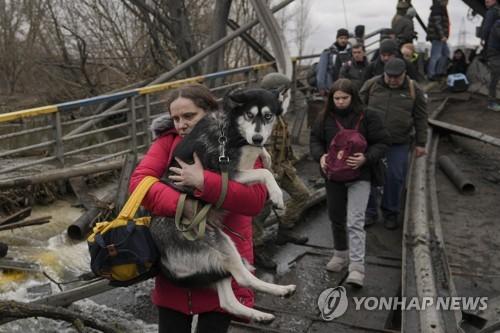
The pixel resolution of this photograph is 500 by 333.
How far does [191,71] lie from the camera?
1412 cm

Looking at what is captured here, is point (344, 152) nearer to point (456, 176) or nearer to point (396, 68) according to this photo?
point (396, 68)

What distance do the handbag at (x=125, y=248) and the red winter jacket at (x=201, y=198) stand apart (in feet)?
0.32

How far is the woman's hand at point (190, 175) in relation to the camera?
2.40 m

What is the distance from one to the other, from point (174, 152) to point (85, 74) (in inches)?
574

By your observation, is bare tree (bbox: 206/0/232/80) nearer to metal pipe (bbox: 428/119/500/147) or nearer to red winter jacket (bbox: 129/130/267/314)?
metal pipe (bbox: 428/119/500/147)

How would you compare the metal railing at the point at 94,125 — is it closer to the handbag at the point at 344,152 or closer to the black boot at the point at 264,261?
the handbag at the point at 344,152

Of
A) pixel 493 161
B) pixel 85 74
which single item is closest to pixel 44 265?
pixel 493 161

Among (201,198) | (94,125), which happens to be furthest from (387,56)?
(94,125)

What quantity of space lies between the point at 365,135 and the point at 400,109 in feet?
4.50

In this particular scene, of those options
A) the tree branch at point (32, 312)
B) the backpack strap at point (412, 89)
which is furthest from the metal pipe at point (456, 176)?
the tree branch at point (32, 312)

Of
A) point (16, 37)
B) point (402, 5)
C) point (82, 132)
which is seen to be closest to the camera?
point (82, 132)

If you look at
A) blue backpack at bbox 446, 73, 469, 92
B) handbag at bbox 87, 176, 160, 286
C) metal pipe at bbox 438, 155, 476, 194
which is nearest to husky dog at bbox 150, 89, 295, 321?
handbag at bbox 87, 176, 160, 286

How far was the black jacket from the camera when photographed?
5.01 metres

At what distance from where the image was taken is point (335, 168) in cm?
501
